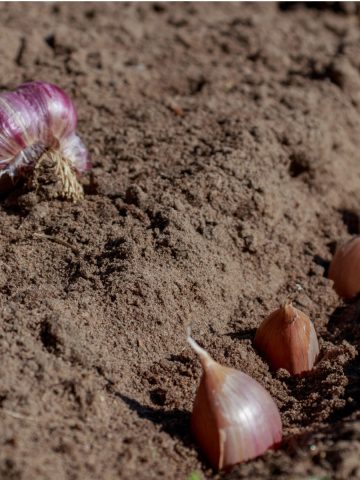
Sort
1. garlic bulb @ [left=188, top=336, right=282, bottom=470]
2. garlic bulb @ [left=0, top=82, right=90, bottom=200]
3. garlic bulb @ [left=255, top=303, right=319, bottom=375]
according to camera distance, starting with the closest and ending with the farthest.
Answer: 1. garlic bulb @ [left=188, top=336, right=282, bottom=470]
2. garlic bulb @ [left=255, top=303, right=319, bottom=375]
3. garlic bulb @ [left=0, top=82, right=90, bottom=200]

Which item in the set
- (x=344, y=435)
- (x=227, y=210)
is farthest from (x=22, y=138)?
(x=344, y=435)

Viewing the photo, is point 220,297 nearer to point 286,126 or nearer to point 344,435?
point 344,435

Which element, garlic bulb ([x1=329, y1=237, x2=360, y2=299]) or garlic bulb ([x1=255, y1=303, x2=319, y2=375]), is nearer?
garlic bulb ([x1=255, y1=303, x2=319, y2=375])

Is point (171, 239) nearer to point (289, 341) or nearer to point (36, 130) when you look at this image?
point (289, 341)

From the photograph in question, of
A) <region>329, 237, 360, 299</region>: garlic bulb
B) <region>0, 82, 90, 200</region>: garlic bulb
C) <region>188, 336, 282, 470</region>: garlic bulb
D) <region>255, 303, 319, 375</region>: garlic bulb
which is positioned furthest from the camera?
<region>329, 237, 360, 299</region>: garlic bulb

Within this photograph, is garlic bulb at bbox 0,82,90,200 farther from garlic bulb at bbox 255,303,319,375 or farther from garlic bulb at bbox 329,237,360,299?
garlic bulb at bbox 329,237,360,299

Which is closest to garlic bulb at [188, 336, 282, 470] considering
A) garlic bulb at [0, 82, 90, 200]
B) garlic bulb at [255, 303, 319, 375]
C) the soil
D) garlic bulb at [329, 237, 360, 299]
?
the soil

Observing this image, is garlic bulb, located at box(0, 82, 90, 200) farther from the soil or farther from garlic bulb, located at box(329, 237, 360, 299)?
garlic bulb, located at box(329, 237, 360, 299)
